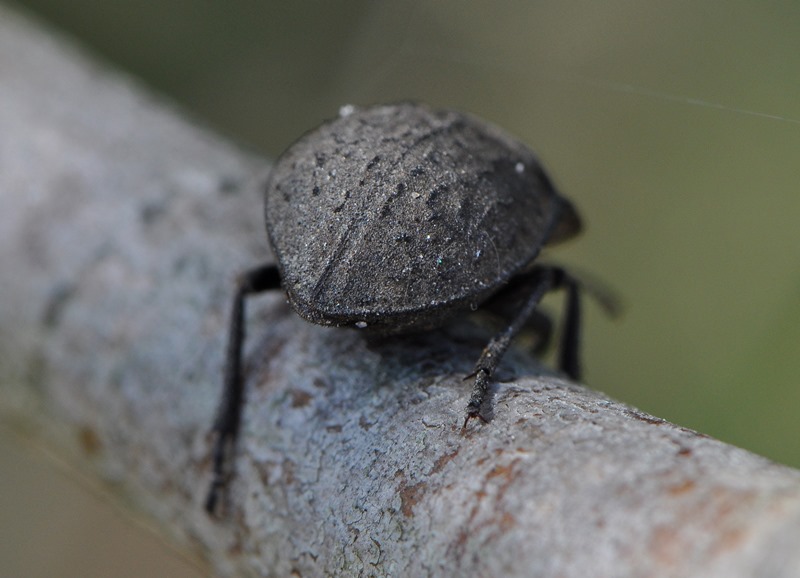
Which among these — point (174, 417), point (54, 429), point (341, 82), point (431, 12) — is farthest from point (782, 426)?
point (341, 82)

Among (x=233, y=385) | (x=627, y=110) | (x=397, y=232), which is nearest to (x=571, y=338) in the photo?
(x=397, y=232)

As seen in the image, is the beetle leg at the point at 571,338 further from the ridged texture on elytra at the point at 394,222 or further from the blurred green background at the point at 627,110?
the blurred green background at the point at 627,110

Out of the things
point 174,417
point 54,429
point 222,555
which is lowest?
point 54,429

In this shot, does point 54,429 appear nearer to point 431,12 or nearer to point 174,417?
point 174,417

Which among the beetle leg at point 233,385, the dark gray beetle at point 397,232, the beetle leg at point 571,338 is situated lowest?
the beetle leg at point 233,385

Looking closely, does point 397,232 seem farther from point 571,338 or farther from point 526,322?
point 571,338

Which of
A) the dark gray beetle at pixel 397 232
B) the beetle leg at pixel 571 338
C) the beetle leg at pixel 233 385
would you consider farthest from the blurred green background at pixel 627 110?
the beetle leg at pixel 233 385
